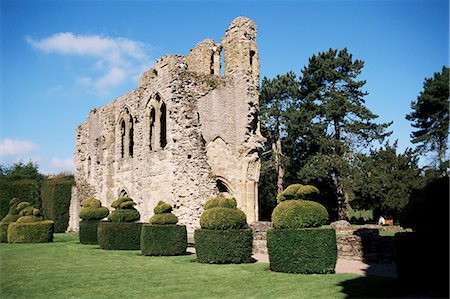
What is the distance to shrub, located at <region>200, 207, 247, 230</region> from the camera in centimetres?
1203

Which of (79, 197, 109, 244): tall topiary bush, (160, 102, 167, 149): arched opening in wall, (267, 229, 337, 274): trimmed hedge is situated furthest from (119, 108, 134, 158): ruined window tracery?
(267, 229, 337, 274): trimmed hedge

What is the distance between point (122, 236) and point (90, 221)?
12.4ft

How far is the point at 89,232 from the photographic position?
1894cm

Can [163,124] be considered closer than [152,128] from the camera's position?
No

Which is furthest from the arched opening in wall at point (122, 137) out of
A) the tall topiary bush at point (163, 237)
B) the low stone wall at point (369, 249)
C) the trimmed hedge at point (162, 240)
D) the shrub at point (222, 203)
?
the low stone wall at point (369, 249)

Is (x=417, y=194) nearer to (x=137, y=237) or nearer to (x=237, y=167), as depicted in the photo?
(x=137, y=237)

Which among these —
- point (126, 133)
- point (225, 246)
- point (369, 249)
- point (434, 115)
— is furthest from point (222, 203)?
point (434, 115)

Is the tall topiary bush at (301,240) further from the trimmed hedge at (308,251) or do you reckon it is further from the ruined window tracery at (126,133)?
the ruined window tracery at (126,133)

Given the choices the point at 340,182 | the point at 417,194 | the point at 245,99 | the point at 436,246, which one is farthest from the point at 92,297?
the point at 340,182

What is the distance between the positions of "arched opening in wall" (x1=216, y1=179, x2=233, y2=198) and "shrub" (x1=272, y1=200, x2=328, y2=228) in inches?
416

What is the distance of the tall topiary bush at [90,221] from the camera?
62.1 ft

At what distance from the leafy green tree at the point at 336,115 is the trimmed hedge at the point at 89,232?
19.2 metres

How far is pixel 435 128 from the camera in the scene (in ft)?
111

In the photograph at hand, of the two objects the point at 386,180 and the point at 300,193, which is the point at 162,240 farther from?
the point at 386,180
